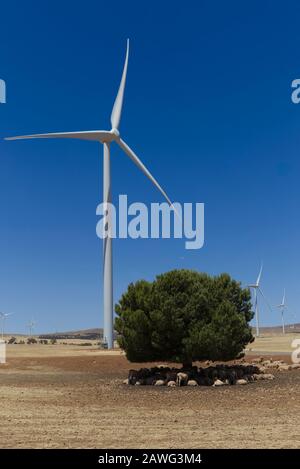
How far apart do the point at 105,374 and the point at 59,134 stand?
34.2 m

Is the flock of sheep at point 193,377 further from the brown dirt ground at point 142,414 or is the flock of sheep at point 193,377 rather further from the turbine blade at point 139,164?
the turbine blade at point 139,164

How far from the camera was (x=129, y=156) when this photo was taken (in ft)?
232

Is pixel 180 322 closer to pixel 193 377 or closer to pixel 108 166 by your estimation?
pixel 193 377

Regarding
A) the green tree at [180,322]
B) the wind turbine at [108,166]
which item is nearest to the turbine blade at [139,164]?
the wind turbine at [108,166]

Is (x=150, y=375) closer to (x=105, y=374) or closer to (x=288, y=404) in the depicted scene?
(x=105, y=374)

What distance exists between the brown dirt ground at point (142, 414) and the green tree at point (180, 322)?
9.03ft

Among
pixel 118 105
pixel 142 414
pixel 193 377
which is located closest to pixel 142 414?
pixel 142 414

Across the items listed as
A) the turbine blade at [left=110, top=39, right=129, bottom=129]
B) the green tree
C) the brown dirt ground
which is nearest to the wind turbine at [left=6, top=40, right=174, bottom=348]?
the turbine blade at [left=110, top=39, right=129, bottom=129]

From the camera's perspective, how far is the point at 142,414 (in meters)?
22.4

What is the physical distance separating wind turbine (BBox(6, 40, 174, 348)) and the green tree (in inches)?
1153

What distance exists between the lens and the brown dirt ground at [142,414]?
15.7m

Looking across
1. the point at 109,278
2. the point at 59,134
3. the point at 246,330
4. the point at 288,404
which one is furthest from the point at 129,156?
the point at 288,404

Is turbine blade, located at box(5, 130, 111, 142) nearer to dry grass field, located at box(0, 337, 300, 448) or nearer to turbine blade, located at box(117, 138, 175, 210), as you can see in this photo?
turbine blade, located at box(117, 138, 175, 210)

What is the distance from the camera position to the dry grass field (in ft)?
51.4
